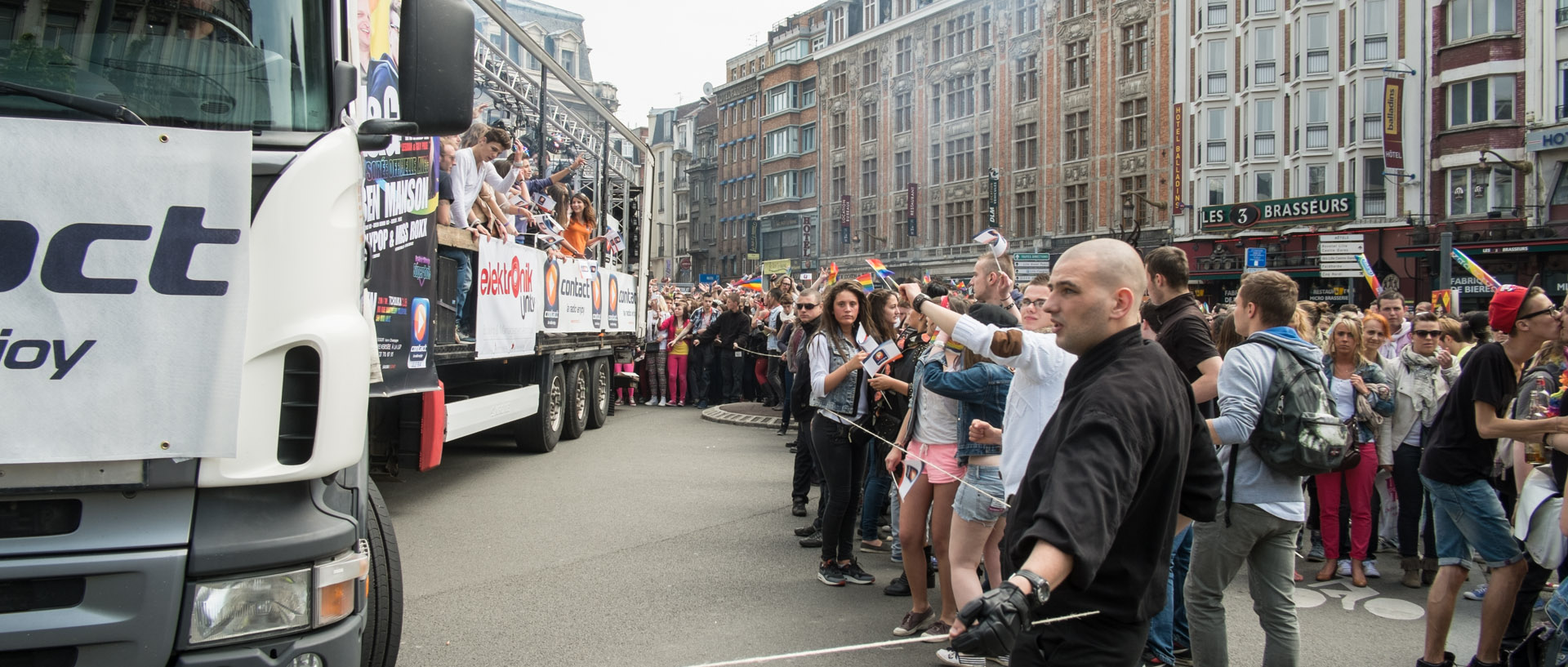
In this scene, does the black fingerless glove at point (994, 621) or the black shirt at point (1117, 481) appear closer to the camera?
the black fingerless glove at point (994, 621)

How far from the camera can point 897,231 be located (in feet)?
188

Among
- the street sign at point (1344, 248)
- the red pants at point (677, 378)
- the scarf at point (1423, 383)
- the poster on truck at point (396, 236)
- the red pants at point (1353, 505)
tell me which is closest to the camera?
the poster on truck at point (396, 236)

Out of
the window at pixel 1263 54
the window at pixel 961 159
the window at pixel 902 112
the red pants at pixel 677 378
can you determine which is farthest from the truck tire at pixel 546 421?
the window at pixel 902 112

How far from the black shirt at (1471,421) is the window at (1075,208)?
136ft

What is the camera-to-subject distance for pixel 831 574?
21.4ft

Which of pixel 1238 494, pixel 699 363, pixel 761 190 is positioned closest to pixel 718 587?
pixel 1238 494

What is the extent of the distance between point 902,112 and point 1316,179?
24.4m

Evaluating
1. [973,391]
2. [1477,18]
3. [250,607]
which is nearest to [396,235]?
[973,391]

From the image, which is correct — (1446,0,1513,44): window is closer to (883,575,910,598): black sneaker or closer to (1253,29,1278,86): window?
(1253,29,1278,86): window

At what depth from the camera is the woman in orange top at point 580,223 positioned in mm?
12617

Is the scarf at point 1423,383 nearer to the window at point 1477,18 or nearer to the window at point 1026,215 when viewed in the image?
the window at point 1477,18

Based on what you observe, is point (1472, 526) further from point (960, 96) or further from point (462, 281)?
point (960, 96)

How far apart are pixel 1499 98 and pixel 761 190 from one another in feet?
153

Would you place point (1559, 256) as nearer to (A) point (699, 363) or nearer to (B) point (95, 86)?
(A) point (699, 363)
